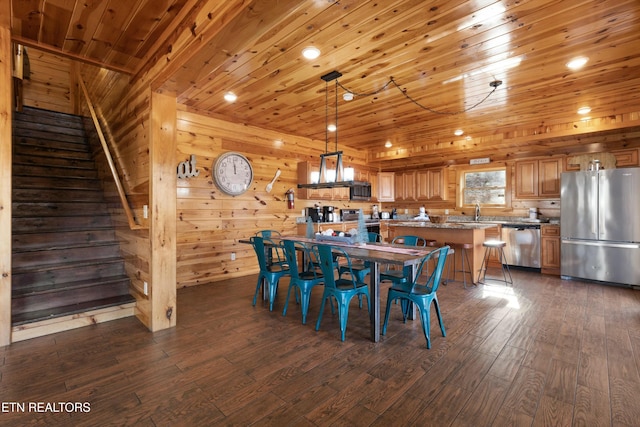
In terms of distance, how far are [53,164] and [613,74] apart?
277 inches

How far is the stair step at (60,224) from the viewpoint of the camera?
3.50 m

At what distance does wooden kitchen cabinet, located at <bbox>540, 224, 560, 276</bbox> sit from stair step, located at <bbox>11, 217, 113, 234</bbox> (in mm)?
6931

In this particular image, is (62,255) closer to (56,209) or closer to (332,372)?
(56,209)

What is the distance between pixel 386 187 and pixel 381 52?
513 centimetres

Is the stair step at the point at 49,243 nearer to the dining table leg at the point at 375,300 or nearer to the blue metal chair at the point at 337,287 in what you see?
the blue metal chair at the point at 337,287

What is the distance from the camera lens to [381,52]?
9.50 feet

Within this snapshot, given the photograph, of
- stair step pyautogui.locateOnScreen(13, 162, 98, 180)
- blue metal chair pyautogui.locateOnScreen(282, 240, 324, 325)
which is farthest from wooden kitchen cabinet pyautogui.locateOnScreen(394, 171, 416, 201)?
stair step pyautogui.locateOnScreen(13, 162, 98, 180)

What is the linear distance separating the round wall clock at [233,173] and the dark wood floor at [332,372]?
2.15 meters

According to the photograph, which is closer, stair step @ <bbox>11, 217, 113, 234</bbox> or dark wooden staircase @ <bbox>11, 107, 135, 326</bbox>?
dark wooden staircase @ <bbox>11, 107, 135, 326</bbox>

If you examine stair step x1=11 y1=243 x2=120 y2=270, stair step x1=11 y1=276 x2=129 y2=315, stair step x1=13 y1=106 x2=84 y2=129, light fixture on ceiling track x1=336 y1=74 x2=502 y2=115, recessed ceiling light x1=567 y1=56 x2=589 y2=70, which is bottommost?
stair step x1=11 y1=276 x2=129 y2=315

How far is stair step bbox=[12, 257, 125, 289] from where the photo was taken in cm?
310

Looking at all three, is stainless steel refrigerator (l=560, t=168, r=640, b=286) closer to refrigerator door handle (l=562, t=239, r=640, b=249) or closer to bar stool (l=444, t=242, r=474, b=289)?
refrigerator door handle (l=562, t=239, r=640, b=249)

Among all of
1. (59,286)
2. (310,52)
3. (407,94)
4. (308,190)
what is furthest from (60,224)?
(407,94)

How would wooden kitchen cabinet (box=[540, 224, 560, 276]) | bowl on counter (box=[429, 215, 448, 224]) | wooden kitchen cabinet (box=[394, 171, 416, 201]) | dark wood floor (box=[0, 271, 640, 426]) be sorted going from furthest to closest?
wooden kitchen cabinet (box=[394, 171, 416, 201]) → bowl on counter (box=[429, 215, 448, 224]) → wooden kitchen cabinet (box=[540, 224, 560, 276]) → dark wood floor (box=[0, 271, 640, 426])
